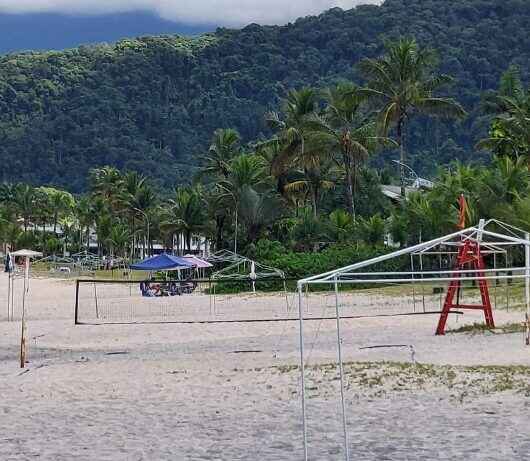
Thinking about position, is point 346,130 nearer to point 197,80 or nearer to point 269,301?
point 269,301

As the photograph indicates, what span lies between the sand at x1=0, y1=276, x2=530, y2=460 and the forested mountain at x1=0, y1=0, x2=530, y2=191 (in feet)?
375

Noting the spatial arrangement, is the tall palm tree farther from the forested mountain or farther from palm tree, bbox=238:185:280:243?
the forested mountain

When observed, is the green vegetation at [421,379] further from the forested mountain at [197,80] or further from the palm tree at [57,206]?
the forested mountain at [197,80]

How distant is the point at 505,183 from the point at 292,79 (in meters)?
135

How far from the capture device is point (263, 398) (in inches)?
443

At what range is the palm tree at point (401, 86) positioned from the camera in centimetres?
4328

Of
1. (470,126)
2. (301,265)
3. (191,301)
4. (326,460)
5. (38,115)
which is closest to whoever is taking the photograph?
(326,460)

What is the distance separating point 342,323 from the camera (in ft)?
67.6

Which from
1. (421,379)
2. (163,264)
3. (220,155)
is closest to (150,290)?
(163,264)

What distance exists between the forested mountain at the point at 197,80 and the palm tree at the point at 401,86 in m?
83.9

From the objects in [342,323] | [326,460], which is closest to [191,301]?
[342,323]

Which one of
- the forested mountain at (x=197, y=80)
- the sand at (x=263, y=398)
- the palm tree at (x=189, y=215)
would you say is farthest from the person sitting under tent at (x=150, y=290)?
the forested mountain at (x=197, y=80)

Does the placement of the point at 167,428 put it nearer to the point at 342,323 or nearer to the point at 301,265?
the point at 342,323

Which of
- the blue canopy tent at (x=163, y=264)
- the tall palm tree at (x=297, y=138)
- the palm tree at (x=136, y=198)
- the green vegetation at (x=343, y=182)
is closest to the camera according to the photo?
the blue canopy tent at (x=163, y=264)
